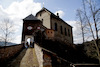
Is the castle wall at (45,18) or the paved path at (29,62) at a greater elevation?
the castle wall at (45,18)

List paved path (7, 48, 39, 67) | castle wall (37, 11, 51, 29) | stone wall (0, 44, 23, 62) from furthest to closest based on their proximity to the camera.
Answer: castle wall (37, 11, 51, 29) → stone wall (0, 44, 23, 62) → paved path (7, 48, 39, 67)

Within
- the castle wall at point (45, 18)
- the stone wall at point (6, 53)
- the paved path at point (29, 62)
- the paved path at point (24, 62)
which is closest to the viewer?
the paved path at point (29, 62)

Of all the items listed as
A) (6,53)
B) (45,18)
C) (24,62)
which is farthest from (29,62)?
(45,18)

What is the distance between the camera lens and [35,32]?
672 inches

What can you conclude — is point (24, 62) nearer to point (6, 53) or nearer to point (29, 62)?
point (29, 62)

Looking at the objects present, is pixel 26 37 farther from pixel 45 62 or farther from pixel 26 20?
pixel 45 62

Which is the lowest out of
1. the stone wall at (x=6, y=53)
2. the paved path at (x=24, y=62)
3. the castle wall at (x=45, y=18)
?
the paved path at (x=24, y=62)

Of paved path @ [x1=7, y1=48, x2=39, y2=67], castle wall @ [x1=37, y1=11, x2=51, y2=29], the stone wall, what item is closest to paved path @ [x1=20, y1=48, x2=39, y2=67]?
paved path @ [x1=7, y1=48, x2=39, y2=67]

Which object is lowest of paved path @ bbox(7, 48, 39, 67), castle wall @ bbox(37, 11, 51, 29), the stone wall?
paved path @ bbox(7, 48, 39, 67)

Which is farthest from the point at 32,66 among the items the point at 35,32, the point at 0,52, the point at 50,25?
the point at 50,25

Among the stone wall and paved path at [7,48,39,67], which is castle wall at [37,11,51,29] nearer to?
the stone wall

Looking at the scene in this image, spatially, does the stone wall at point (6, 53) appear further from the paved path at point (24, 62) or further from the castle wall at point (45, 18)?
the castle wall at point (45, 18)

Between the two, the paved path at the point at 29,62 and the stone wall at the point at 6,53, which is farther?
the stone wall at the point at 6,53

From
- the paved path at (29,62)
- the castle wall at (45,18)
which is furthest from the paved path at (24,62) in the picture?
the castle wall at (45,18)
